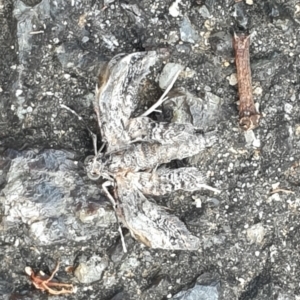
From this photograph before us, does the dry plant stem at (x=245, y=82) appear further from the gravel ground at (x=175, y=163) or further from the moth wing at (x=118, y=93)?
the moth wing at (x=118, y=93)

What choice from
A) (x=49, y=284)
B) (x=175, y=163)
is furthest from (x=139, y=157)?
(x=49, y=284)

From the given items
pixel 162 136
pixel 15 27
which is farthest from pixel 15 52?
pixel 162 136

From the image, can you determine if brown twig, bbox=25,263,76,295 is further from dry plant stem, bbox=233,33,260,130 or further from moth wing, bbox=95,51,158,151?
dry plant stem, bbox=233,33,260,130

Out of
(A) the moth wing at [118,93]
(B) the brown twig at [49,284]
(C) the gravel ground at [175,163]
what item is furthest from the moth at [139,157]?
(B) the brown twig at [49,284]

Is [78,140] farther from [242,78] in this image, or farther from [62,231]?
[242,78]

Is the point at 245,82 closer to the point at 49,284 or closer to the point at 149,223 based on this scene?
the point at 149,223

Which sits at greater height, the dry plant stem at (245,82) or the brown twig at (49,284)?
the dry plant stem at (245,82)
